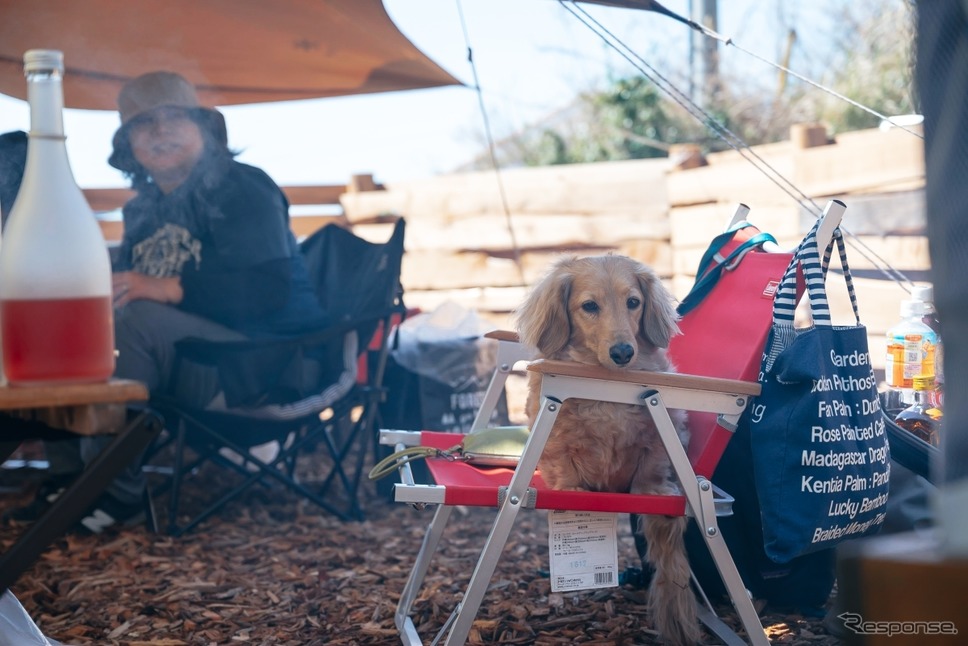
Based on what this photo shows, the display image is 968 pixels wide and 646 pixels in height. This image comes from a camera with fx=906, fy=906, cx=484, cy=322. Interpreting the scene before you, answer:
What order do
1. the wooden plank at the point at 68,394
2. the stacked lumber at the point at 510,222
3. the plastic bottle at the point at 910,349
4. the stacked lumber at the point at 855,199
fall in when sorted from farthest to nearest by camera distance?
the stacked lumber at the point at 510,222
the stacked lumber at the point at 855,199
the plastic bottle at the point at 910,349
the wooden plank at the point at 68,394

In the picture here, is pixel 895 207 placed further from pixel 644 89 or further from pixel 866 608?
pixel 644 89

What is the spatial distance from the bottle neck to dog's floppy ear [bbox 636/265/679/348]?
5.87 ft

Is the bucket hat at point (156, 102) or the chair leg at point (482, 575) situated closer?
the chair leg at point (482, 575)

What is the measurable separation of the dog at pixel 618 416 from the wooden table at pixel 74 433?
1329 millimetres

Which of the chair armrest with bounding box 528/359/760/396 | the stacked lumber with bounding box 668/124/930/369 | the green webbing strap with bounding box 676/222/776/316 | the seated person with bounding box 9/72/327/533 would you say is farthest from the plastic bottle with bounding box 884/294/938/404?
the seated person with bounding box 9/72/327/533

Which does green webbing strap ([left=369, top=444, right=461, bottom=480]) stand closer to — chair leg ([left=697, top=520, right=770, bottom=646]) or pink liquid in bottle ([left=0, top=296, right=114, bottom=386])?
chair leg ([left=697, top=520, right=770, bottom=646])

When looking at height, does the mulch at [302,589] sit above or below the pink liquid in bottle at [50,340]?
below

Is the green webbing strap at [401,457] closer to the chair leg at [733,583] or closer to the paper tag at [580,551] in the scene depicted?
the paper tag at [580,551]

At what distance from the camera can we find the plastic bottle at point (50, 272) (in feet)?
4.31

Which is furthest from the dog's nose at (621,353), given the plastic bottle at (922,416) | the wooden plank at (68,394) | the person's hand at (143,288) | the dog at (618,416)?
the person's hand at (143,288)

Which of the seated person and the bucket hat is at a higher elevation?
the bucket hat

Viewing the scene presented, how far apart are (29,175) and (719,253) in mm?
2223

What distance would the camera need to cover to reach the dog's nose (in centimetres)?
242

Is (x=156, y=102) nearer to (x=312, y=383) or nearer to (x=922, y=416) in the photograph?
(x=312, y=383)
